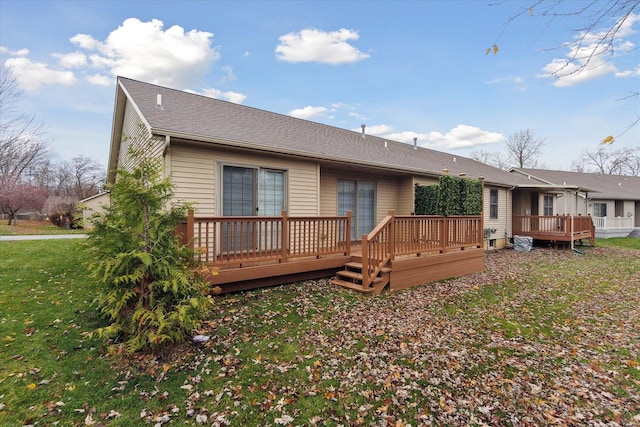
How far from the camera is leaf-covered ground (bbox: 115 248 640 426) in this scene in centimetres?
285

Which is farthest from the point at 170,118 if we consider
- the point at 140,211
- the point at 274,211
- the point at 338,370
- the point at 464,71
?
the point at 464,71

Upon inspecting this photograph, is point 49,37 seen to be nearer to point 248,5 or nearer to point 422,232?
point 248,5

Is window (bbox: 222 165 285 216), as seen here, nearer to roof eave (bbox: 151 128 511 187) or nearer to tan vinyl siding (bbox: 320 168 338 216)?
roof eave (bbox: 151 128 511 187)

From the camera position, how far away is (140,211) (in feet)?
12.8

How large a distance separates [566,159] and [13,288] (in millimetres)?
58139

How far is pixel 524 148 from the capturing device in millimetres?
40594

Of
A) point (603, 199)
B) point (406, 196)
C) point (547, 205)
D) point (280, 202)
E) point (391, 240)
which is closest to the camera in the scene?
point (391, 240)

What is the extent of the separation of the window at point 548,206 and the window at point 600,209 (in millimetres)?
7936

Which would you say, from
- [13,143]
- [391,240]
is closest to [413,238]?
[391,240]

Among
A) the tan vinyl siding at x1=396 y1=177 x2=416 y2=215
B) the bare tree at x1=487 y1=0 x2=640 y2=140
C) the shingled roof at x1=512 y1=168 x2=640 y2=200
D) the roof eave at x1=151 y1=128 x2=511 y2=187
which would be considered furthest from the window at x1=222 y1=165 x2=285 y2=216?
the shingled roof at x1=512 y1=168 x2=640 y2=200

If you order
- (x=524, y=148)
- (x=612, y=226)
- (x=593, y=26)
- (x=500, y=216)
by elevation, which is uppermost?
(x=524, y=148)

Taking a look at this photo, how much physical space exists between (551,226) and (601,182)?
17.5 meters

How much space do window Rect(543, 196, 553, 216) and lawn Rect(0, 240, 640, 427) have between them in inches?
533

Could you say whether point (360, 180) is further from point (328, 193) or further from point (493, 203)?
point (493, 203)
